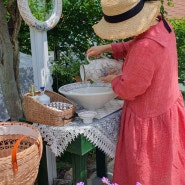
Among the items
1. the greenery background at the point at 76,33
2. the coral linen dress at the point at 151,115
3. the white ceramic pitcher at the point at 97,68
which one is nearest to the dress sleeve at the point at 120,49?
the white ceramic pitcher at the point at 97,68

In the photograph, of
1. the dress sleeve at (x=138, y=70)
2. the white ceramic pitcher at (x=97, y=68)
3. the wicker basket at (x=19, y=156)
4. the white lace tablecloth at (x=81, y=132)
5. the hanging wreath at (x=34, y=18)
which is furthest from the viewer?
the white ceramic pitcher at (x=97, y=68)

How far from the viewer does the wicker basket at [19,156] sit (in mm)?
1453

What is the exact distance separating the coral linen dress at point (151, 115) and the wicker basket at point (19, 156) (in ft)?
1.82

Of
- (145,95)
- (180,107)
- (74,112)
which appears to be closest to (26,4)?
(74,112)

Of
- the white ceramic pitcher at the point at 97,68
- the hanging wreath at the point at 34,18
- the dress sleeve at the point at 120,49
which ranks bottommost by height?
the white ceramic pitcher at the point at 97,68

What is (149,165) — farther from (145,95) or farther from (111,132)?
(145,95)

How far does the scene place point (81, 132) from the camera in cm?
180

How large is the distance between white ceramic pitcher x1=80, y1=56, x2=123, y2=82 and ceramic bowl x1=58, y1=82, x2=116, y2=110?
8 cm

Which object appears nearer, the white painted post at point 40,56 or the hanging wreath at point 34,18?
the hanging wreath at point 34,18

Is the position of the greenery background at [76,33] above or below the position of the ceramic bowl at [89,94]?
above

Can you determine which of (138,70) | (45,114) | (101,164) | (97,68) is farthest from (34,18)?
(101,164)

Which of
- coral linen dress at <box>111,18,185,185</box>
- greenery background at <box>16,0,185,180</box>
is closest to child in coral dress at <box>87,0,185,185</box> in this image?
coral linen dress at <box>111,18,185,185</box>

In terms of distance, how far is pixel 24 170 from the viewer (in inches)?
60.0

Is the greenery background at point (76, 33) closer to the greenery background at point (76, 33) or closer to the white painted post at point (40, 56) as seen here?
the greenery background at point (76, 33)
